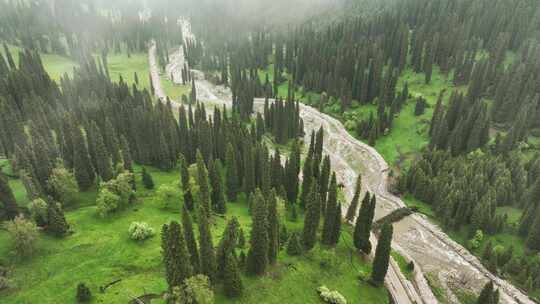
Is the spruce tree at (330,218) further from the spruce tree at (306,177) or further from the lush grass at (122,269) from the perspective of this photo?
the spruce tree at (306,177)

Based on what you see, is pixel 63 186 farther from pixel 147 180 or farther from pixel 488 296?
pixel 488 296

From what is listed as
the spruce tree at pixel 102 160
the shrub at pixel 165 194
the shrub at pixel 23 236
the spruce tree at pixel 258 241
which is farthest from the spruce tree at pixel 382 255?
the spruce tree at pixel 102 160

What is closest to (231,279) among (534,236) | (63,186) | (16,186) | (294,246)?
(294,246)

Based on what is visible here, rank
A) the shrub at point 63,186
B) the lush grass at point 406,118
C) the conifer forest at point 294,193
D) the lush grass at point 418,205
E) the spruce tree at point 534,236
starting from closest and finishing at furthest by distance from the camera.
Result: 1. the conifer forest at point 294,193
2. the shrub at point 63,186
3. the spruce tree at point 534,236
4. the lush grass at point 418,205
5. the lush grass at point 406,118

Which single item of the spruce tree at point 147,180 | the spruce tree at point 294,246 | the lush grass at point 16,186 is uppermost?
the lush grass at point 16,186

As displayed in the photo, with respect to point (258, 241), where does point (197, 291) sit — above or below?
above

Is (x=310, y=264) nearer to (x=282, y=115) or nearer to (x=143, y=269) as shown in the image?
(x=143, y=269)

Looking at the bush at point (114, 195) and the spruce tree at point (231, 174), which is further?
the spruce tree at point (231, 174)
